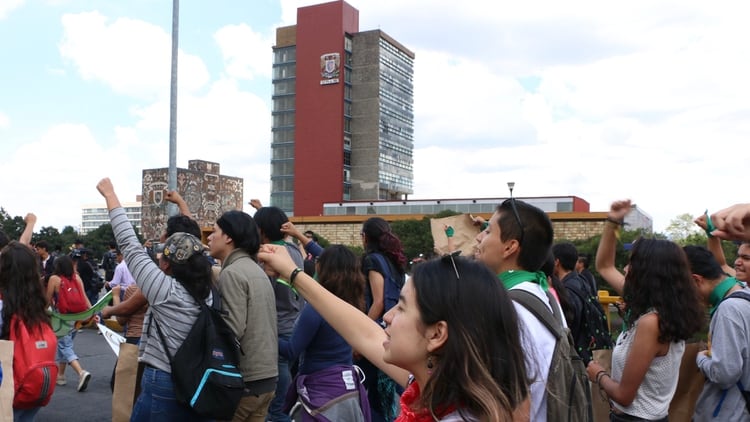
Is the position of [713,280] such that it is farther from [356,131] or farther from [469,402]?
[356,131]

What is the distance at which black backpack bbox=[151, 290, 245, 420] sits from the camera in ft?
11.4

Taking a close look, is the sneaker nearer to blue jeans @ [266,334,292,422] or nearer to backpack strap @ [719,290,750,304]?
blue jeans @ [266,334,292,422]

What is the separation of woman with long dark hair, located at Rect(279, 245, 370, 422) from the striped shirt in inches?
29.9

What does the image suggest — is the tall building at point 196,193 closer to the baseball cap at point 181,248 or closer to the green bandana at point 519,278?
the baseball cap at point 181,248

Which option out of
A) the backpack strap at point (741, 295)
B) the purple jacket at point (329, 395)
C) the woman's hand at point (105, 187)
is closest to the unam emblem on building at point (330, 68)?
the purple jacket at point (329, 395)

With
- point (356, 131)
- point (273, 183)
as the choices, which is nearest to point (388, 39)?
point (356, 131)

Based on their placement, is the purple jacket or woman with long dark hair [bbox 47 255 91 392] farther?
woman with long dark hair [bbox 47 255 91 392]

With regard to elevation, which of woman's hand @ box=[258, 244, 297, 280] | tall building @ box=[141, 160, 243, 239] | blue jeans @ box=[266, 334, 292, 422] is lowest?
blue jeans @ box=[266, 334, 292, 422]

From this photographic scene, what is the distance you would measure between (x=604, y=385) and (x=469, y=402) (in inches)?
84.5

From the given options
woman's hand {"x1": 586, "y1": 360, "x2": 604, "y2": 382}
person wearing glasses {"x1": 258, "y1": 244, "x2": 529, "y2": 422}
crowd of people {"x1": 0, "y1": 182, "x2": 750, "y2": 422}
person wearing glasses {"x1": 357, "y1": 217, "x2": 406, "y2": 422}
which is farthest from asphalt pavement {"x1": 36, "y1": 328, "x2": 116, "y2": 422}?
person wearing glasses {"x1": 258, "y1": 244, "x2": 529, "y2": 422}

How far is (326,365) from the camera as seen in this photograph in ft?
13.7

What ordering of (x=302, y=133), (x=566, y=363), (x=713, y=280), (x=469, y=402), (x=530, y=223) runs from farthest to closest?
(x=302, y=133) → (x=713, y=280) → (x=530, y=223) → (x=566, y=363) → (x=469, y=402)

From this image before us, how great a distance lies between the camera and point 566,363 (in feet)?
7.19

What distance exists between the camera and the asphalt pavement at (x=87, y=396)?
23.1 feet
